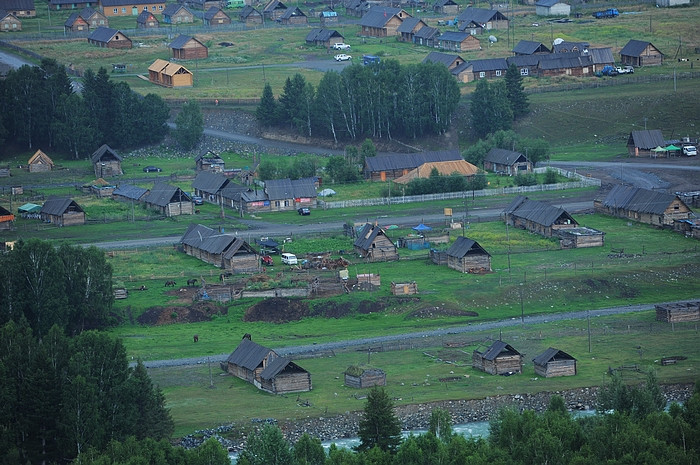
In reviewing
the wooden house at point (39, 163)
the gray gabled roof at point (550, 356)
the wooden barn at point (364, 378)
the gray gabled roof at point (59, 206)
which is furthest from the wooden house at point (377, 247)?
the wooden house at point (39, 163)

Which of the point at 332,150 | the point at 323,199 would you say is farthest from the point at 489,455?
the point at 332,150

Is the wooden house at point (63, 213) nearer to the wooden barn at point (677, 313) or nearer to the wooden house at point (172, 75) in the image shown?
the wooden house at point (172, 75)

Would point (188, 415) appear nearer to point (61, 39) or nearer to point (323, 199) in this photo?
point (323, 199)

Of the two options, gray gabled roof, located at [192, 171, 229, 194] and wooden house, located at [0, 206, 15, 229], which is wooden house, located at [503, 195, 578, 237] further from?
wooden house, located at [0, 206, 15, 229]

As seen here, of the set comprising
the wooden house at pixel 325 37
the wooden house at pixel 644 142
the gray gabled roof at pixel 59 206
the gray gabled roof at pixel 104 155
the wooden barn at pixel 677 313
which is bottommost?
the wooden barn at pixel 677 313

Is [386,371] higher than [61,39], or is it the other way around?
[61,39]

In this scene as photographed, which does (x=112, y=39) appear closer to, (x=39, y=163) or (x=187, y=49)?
(x=187, y=49)
